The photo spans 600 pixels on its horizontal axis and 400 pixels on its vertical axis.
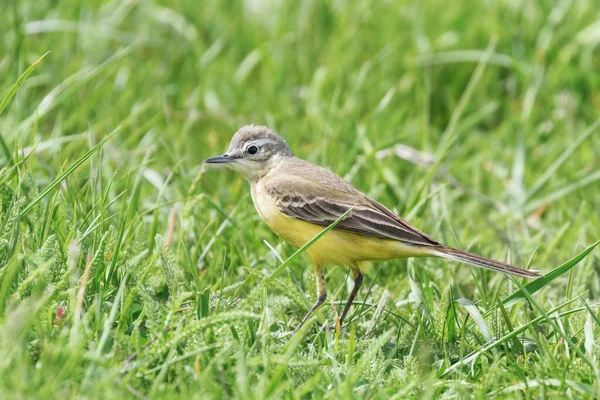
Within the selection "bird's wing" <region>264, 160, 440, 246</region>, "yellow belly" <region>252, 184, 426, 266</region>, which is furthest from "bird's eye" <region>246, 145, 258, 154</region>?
"yellow belly" <region>252, 184, 426, 266</region>

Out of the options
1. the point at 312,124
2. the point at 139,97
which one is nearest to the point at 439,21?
the point at 312,124

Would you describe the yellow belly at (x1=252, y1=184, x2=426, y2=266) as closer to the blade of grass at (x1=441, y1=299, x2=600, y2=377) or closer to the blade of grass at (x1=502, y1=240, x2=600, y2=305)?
the blade of grass at (x1=502, y1=240, x2=600, y2=305)

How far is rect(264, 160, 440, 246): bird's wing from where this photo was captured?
4.90m

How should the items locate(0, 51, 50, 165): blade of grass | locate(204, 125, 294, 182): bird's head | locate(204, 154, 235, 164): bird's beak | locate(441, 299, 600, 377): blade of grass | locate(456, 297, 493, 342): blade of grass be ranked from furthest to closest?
locate(204, 125, 294, 182): bird's head → locate(204, 154, 235, 164): bird's beak → locate(0, 51, 50, 165): blade of grass → locate(456, 297, 493, 342): blade of grass → locate(441, 299, 600, 377): blade of grass

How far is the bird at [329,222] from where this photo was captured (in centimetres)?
483

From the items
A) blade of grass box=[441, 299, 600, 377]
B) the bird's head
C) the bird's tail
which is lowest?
blade of grass box=[441, 299, 600, 377]

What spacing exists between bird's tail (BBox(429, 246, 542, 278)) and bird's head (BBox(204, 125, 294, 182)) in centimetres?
150

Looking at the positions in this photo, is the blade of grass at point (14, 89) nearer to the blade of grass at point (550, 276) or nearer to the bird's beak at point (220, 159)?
the bird's beak at point (220, 159)

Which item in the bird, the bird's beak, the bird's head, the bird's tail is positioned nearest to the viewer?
the bird's tail

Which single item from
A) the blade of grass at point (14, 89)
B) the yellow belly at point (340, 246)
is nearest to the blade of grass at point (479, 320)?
the yellow belly at point (340, 246)

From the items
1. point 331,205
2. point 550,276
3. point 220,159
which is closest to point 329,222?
point 331,205

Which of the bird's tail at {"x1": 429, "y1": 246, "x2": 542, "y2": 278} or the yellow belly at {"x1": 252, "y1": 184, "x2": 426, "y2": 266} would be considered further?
the yellow belly at {"x1": 252, "y1": 184, "x2": 426, "y2": 266}

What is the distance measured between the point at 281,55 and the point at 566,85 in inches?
101

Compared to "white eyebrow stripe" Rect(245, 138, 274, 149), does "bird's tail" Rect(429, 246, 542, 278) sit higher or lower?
lower
